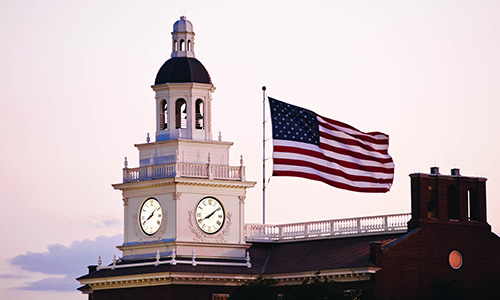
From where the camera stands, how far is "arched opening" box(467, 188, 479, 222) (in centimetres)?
10775

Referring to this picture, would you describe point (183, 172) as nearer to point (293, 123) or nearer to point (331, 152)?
point (293, 123)

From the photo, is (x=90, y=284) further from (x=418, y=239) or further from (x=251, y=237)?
(x=418, y=239)

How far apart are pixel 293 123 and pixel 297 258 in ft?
29.2

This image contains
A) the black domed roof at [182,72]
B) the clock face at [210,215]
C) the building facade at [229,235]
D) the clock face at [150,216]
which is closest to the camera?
the building facade at [229,235]

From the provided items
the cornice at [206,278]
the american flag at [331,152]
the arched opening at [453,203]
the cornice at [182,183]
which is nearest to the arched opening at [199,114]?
the cornice at [182,183]

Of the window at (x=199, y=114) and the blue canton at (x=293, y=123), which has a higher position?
the window at (x=199, y=114)

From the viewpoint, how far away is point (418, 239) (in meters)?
105

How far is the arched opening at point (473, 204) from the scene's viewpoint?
108 meters

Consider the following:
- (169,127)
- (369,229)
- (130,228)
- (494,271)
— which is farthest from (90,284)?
(494,271)

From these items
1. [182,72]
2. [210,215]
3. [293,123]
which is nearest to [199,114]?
[182,72]

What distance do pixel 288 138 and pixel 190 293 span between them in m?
11.4

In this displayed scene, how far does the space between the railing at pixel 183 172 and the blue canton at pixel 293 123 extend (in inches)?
229

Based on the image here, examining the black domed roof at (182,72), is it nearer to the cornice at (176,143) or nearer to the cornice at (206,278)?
the cornice at (176,143)

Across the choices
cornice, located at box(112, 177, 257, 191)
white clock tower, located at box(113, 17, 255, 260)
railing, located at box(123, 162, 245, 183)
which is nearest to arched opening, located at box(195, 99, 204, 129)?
white clock tower, located at box(113, 17, 255, 260)
